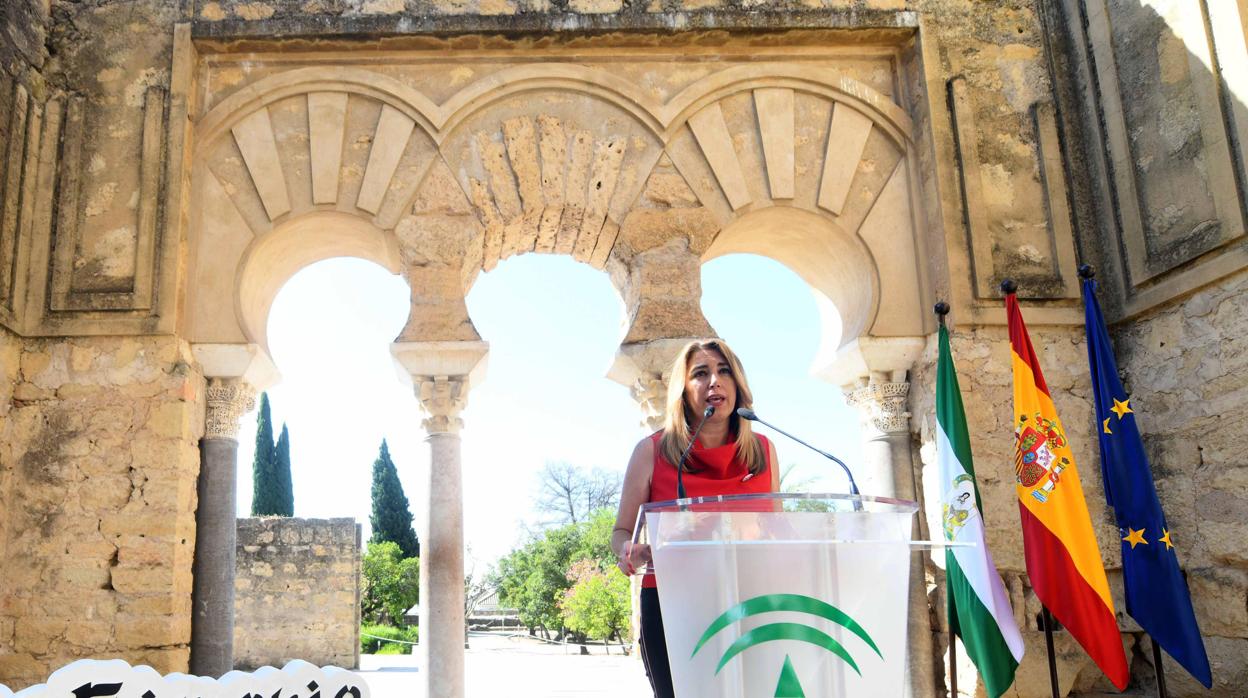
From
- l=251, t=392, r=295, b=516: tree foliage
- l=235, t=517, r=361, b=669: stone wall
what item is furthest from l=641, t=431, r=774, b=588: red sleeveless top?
l=251, t=392, r=295, b=516: tree foliage

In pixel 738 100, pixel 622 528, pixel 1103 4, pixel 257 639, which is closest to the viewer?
pixel 622 528

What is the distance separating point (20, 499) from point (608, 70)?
360cm

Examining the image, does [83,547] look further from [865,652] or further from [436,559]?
[865,652]

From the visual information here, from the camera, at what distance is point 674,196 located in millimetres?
5422

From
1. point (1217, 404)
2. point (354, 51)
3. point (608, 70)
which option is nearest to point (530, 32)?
point (608, 70)

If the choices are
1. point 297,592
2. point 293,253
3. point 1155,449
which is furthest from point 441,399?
point 297,592

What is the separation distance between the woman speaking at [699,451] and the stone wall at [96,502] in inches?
116

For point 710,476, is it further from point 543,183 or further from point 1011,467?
point 543,183

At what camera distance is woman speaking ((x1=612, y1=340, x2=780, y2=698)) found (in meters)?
2.64

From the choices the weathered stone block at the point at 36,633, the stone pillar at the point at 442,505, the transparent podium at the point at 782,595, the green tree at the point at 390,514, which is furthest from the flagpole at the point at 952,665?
the green tree at the point at 390,514

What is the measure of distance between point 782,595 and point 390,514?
17.5m

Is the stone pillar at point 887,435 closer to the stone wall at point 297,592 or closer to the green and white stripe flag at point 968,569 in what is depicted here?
the green and white stripe flag at point 968,569

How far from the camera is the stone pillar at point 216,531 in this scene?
485cm

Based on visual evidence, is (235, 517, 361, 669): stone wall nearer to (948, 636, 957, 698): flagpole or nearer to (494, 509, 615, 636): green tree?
(494, 509, 615, 636): green tree
